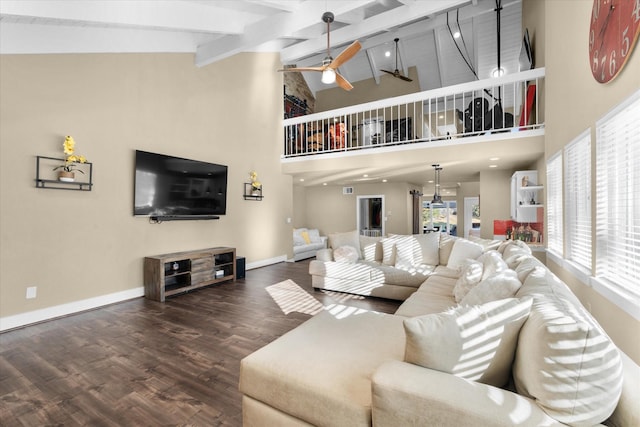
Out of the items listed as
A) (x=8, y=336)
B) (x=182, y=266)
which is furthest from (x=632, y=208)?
(x=8, y=336)

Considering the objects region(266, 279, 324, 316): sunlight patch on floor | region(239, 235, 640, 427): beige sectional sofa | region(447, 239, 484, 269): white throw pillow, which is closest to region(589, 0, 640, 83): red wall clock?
region(239, 235, 640, 427): beige sectional sofa

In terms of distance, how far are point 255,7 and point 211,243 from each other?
14.0ft

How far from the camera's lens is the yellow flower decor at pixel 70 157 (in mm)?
3615

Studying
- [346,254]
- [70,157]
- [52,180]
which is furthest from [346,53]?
[52,180]

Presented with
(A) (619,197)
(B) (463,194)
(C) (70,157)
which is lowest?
(A) (619,197)

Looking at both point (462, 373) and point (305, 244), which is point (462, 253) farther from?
point (305, 244)

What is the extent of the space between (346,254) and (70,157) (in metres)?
3.95

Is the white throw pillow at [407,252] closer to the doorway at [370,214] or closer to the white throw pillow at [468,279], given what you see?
the white throw pillow at [468,279]

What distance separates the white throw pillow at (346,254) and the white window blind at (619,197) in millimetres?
2986

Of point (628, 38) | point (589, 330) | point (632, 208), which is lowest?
point (589, 330)

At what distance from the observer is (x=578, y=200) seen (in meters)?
3.03

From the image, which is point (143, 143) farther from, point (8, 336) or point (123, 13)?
point (8, 336)

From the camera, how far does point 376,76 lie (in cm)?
1052

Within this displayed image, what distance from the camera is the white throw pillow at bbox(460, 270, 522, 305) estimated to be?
2.01 metres
